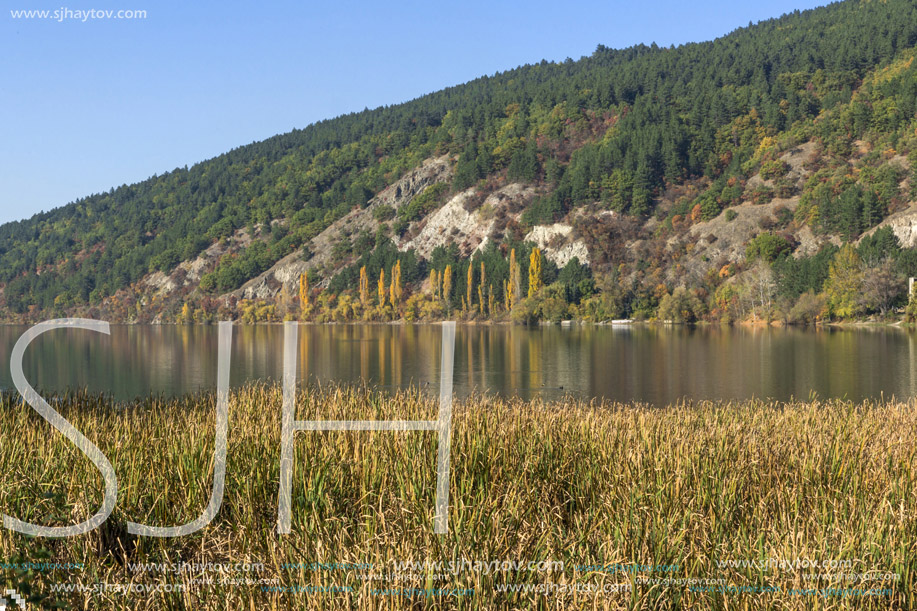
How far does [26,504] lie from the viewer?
21.2 feet

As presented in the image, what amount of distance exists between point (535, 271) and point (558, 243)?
43.2 ft

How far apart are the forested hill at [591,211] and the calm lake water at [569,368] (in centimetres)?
3758

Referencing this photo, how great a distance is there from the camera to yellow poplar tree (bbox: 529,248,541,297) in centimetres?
11436

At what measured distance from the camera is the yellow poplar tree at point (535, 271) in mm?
114363

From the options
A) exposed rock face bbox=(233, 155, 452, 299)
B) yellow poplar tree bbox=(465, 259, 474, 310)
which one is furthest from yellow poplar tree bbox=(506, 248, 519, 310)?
exposed rock face bbox=(233, 155, 452, 299)

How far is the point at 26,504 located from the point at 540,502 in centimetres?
411

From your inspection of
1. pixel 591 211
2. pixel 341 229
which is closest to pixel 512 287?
pixel 591 211

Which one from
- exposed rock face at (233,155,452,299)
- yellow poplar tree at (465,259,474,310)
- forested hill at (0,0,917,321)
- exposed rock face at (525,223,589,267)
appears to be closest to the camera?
forested hill at (0,0,917,321)

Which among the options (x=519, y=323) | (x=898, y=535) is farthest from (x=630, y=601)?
(x=519, y=323)

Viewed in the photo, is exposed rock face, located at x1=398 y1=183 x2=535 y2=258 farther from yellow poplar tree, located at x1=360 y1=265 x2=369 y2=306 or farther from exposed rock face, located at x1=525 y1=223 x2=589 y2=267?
yellow poplar tree, located at x1=360 y1=265 x2=369 y2=306

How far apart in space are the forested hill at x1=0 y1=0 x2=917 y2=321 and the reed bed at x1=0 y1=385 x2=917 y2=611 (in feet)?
259

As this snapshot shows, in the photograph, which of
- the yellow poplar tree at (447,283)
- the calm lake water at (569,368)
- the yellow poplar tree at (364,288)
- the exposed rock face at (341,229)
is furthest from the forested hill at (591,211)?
the calm lake water at (569,368)

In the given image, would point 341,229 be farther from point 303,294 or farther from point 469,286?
point 469,286

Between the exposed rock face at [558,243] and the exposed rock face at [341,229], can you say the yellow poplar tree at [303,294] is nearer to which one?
the exposed rock face at [341,229]
